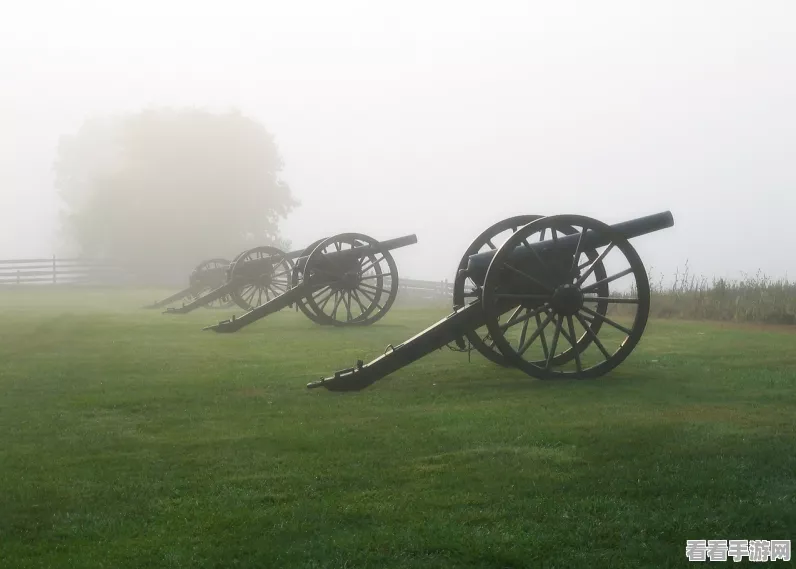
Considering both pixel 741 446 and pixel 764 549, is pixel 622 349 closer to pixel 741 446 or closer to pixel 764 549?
pixel 741 446

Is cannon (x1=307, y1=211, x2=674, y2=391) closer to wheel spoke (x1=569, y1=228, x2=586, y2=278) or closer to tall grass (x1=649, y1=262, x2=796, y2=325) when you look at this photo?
wheel spoke (x1=569, y1=228, x2=586, y2=278)

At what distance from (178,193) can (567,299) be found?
3692 centimetres

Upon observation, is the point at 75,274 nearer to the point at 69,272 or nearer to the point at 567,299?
the point at 69,272

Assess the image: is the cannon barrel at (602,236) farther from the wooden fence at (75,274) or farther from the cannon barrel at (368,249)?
the wooden fence at (75,274)

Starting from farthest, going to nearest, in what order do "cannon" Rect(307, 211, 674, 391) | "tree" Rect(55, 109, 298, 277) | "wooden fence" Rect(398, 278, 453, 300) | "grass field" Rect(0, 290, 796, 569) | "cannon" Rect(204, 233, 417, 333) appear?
"tree" Rect(55, 109, 298, 277) < "wooden fence" Rect(398, 278, 453, 300) < "cannon" Rect(204, 233, 417, 333) < "cannon" Rect(307, 211, 674, 391) < "grass field" Rect(0, 290, 796, 569)

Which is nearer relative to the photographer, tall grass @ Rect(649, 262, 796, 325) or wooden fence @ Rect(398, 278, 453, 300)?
tall grass @ Rect(649, 262, 796, 325)

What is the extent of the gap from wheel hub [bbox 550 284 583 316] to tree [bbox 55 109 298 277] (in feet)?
113

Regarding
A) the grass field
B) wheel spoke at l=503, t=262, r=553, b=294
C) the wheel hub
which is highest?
wheel spoke at l=503, t=262, r=553, b=294

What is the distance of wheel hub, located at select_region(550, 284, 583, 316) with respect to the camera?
8172 mm

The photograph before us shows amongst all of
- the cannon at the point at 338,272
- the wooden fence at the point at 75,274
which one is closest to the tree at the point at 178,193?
the wooden fence at the point at 75,274

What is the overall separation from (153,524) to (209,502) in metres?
0.37

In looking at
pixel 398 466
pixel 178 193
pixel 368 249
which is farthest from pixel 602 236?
pixel 178 193

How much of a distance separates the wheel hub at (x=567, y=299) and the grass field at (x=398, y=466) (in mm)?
667

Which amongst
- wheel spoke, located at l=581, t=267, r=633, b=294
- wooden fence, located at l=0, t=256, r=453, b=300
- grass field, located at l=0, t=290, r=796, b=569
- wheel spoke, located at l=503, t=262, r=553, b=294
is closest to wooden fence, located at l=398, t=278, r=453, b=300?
wooden fence, located at l=0, t=256, r=453, b=300
